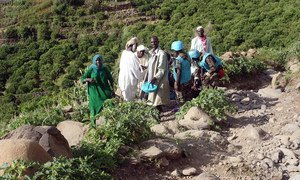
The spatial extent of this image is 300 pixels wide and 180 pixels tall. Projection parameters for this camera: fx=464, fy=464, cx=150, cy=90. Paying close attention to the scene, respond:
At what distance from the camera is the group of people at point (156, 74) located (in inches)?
246

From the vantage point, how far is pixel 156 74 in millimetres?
6324

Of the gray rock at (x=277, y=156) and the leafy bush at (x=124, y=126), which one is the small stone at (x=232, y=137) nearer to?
the gray rock at (x=277, y=156)

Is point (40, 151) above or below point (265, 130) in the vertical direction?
above

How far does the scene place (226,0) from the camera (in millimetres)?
27891

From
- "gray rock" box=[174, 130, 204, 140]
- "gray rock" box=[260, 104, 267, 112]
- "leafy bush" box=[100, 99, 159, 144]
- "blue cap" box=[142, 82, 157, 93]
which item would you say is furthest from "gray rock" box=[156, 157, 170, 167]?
"gray rock" box=[260, 104, 267, 112]

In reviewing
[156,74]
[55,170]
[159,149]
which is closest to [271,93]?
[156,74]

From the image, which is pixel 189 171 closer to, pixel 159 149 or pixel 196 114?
pixel 159 149

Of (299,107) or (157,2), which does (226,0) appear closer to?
(157,2)

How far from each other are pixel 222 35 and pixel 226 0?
8150 mm

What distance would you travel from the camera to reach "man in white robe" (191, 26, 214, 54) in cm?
765

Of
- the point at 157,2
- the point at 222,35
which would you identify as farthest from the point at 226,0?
the point at 222,35

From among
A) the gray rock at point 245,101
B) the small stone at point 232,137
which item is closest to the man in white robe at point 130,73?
the gray rock at point 245,101

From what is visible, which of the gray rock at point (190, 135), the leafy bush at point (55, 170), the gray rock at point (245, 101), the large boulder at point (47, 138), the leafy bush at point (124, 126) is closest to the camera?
the leafy bush at point (55, 170)

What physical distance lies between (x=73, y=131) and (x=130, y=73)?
1.73 metres
